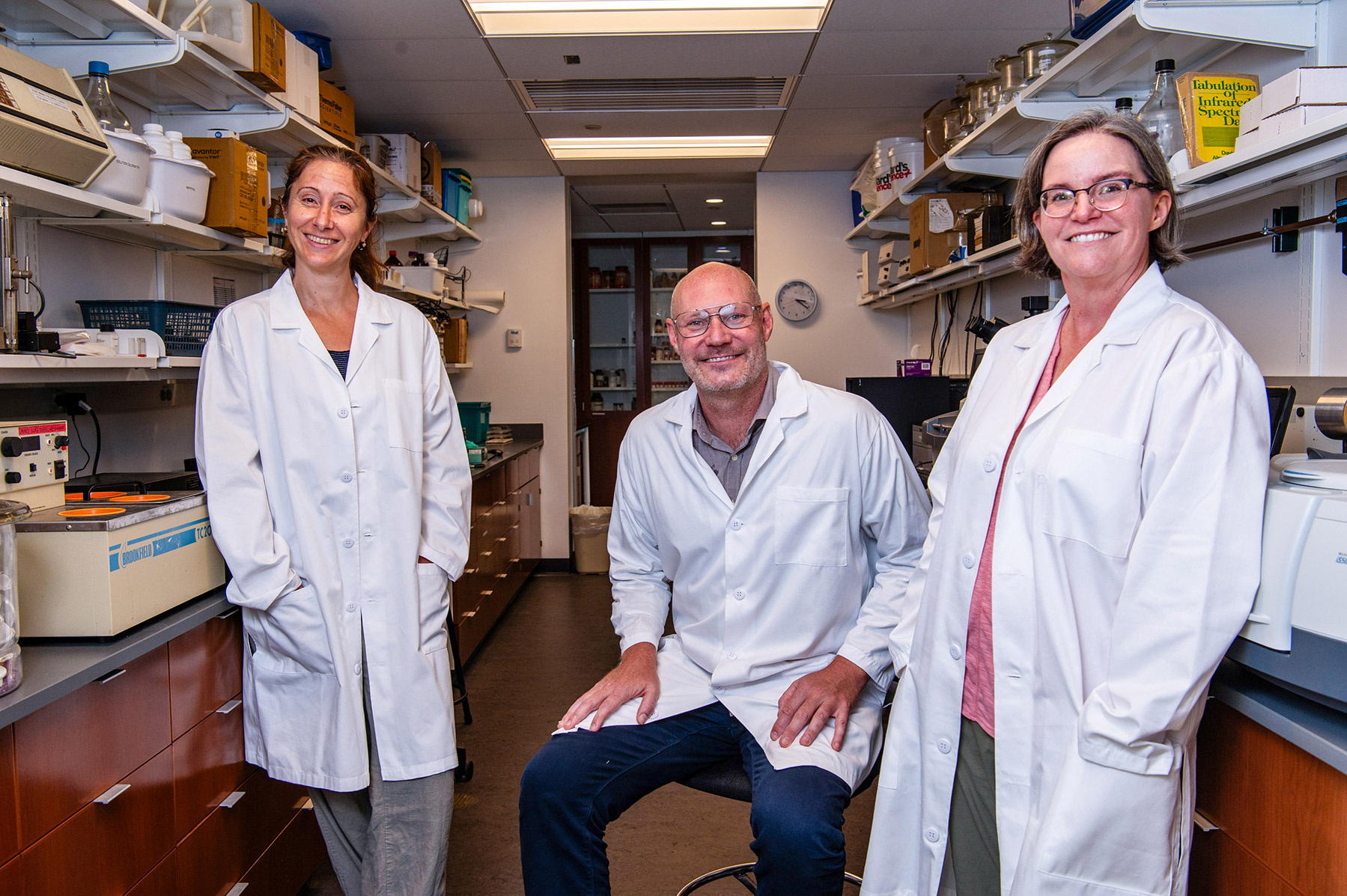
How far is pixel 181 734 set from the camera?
62.2 inches

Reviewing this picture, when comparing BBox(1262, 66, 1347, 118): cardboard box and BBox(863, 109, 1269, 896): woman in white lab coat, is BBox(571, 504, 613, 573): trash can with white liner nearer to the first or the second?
BBox(863, 109, 1269, 896): woman in white lab coat

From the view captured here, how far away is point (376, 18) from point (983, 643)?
2829mm

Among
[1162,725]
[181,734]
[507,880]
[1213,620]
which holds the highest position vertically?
[1213,620]

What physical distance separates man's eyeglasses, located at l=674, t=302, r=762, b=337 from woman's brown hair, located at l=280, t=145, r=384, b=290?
744 mm

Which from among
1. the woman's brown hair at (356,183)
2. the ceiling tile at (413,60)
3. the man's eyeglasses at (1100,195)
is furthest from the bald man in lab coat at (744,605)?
the ceiling tile at (413,60)

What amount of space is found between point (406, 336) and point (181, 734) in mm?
871

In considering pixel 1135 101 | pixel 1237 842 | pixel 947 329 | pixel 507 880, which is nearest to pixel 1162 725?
pixel 1237 842

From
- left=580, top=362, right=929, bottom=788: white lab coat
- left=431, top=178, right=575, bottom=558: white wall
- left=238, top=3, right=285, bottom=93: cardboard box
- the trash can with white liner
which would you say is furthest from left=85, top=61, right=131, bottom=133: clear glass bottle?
the trash can with white liner

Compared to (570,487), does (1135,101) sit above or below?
above

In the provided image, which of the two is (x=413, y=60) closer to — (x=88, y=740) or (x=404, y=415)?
(x=404, y=415)

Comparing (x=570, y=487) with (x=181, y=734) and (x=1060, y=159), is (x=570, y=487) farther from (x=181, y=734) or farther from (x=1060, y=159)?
(x=1060, y=159)

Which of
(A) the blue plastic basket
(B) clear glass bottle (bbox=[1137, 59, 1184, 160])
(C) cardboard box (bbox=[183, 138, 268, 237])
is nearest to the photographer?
(B) clear glass bottle (bbox=[1137, 59, 1184, 160])

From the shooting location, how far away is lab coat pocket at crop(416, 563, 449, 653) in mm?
1764

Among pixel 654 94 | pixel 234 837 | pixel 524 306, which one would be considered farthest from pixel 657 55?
pixel 234 837
